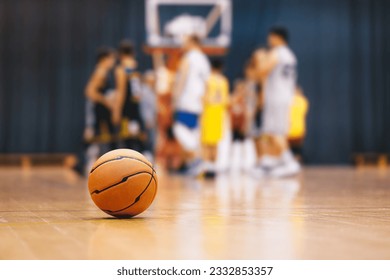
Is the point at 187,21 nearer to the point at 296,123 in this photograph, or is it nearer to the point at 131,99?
the point at 296,123

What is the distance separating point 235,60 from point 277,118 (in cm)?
687

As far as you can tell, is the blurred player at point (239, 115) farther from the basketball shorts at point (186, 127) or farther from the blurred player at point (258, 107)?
the basketball shorts at point (186, 127)

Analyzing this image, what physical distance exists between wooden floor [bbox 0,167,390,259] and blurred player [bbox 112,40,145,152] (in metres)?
Result: 3.59

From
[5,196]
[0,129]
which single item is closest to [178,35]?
[0,129]

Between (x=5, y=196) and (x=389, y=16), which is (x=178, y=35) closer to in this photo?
(x=389, y=16)

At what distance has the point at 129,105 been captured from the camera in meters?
8.03

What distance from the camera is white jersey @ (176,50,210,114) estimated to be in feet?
26.2

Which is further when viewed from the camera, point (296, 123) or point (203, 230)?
point (296, 123)

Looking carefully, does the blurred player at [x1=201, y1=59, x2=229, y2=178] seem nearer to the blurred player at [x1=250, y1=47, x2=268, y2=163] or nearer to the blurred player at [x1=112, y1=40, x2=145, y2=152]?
the blurred player at [x1=250, y1=47, x2=268, y2=163]

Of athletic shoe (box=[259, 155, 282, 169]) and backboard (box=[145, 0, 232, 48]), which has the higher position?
backboard (box=[145, 0, 232, 48])

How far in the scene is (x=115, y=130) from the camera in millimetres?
8703

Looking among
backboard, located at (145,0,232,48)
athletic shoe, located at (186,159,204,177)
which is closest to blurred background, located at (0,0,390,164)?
backboard, located at (145,0,232,48)

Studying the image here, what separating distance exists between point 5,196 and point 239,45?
10826 mm

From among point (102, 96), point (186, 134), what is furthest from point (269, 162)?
point (102, 96)
